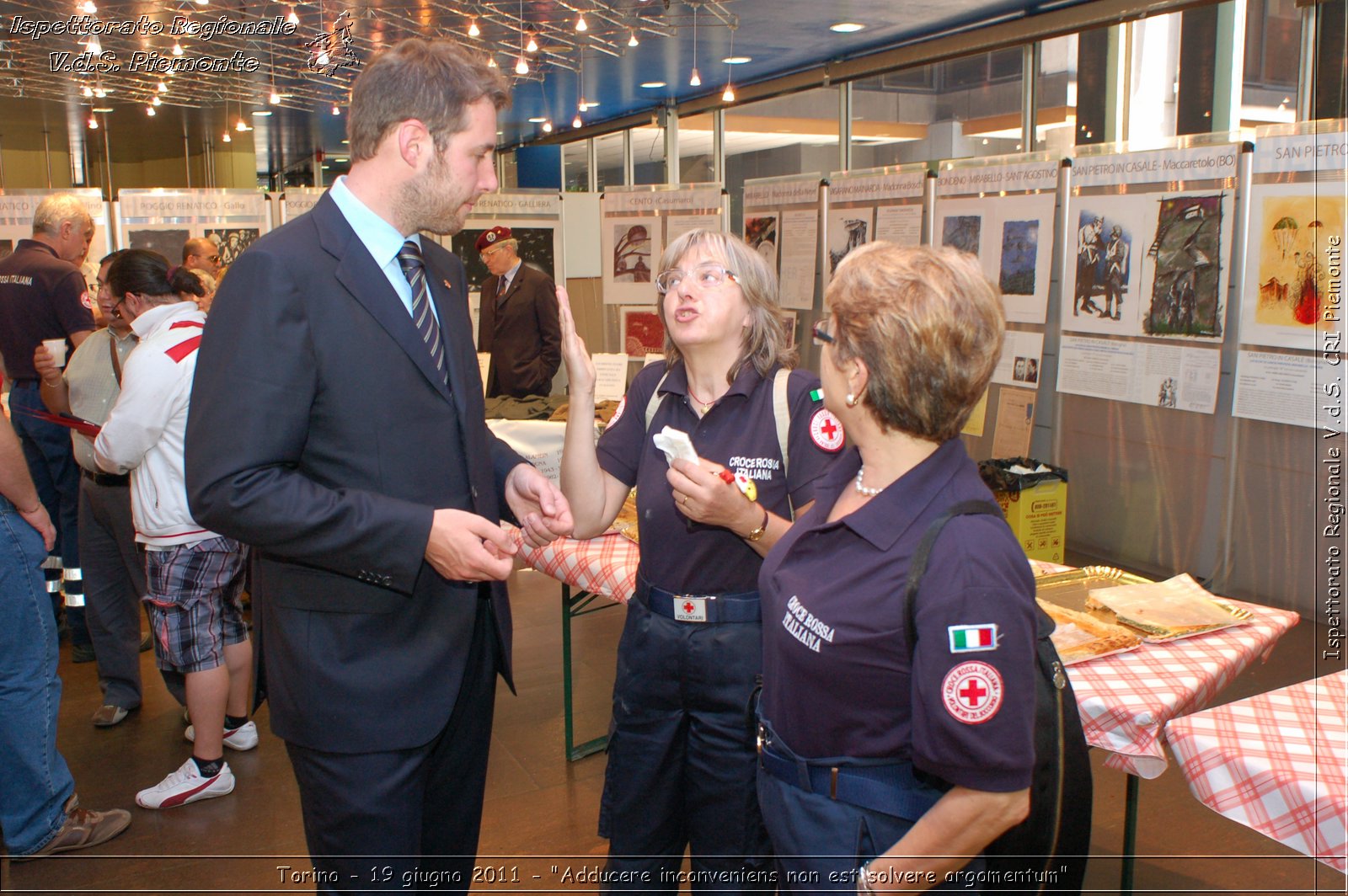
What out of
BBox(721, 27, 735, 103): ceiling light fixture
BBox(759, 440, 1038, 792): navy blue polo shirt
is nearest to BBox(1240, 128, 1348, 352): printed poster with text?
BBox(721, 27, 735, 103): ceiling light fixture

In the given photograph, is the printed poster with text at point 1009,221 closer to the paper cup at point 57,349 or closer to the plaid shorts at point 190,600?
the plaid shorts at point 190,600

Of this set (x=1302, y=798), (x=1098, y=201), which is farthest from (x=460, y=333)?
(x=1098, y=201)

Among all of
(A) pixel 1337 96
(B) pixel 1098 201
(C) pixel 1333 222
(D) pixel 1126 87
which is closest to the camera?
(C) pixel 1333 222

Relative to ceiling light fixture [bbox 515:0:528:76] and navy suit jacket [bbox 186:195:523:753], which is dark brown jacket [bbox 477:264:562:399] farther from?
navy suit jacket [bbox 186:195:523:753]

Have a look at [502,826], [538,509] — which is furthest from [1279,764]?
[502,826]

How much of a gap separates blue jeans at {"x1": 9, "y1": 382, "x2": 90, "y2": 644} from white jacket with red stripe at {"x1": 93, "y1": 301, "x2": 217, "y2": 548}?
1.73 meters

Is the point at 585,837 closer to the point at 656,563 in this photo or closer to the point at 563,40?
the point at 656,563

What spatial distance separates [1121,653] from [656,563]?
104cm

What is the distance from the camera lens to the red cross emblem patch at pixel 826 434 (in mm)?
1922

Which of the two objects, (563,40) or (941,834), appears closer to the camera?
(941,834)

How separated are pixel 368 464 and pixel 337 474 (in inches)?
1.9

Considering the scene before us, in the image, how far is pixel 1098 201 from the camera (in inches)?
216

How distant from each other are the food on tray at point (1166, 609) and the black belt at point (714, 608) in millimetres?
923

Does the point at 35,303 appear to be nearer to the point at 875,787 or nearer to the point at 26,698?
the point at 26,698
